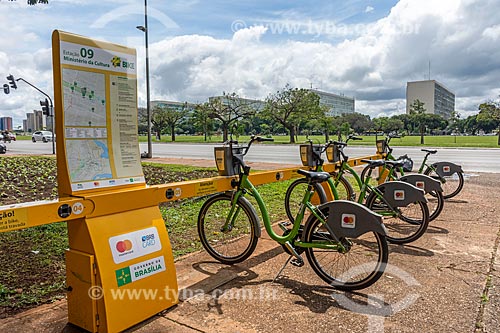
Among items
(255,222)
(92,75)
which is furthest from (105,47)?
(255,222)

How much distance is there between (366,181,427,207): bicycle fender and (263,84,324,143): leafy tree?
3479 cm

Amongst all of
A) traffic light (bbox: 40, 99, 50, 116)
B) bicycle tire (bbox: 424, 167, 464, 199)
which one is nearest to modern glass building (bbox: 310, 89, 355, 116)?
traffic light (bbox: 40, 99, 50, 116)

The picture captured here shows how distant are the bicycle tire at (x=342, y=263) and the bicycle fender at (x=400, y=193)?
1.08 m

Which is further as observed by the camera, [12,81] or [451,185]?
[12,81]

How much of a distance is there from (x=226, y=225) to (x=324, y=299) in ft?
4.58

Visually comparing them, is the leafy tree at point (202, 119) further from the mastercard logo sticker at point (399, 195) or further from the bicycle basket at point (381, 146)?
the mastercard logo sticker at point (399, 195)

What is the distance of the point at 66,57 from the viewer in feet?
9.36

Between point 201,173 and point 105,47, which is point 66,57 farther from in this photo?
point 201,173

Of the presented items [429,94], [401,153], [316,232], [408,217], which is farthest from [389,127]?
[429,94]

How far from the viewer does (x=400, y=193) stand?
15.7 feet

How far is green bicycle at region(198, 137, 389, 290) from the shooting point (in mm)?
3498

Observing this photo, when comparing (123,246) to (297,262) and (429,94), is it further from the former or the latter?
(429,94)

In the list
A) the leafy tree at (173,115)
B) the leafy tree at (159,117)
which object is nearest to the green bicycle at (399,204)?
the leafy tree at (173,115)

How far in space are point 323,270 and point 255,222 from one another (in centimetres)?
80
